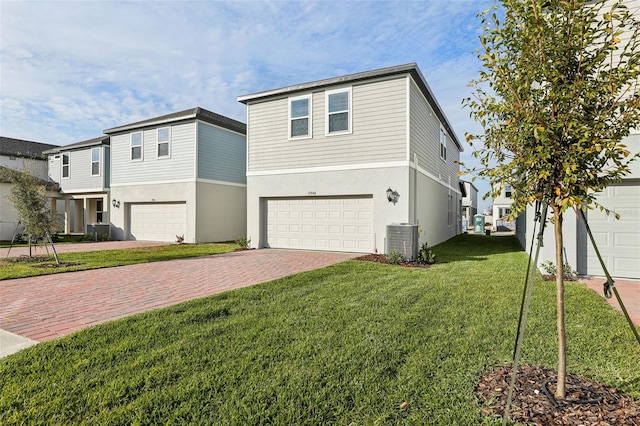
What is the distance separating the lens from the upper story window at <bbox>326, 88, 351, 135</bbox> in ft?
37.7

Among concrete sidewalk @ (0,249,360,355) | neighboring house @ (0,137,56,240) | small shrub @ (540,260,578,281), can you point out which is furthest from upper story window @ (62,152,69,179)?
small shrub @ (540,260,578,281)

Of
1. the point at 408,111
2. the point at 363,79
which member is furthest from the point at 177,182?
the point at 408,111

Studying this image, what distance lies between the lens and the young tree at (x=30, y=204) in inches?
387

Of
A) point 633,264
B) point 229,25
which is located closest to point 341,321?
point 633,264

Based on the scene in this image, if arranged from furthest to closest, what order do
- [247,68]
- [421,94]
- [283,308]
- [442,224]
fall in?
[442,224] → [247,68] → [421,94] → [283,308]

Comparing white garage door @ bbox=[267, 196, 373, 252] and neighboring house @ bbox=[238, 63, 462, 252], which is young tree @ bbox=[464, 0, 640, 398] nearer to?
neighboring house @ bbox=[238, 63, 462, 252]

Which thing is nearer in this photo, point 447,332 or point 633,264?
point 447,332

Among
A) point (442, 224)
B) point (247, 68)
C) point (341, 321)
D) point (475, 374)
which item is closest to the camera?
point (475, 374)

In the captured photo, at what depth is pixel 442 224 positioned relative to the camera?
16.8 meters

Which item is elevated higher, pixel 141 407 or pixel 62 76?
pixel 62 76

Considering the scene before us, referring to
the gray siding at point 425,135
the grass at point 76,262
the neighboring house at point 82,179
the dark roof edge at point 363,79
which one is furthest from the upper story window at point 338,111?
the neighboring house at point 82,179

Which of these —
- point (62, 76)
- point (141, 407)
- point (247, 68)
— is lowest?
point (141, 407)

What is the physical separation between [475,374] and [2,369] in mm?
4427

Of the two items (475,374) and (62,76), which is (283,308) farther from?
(62,76)
